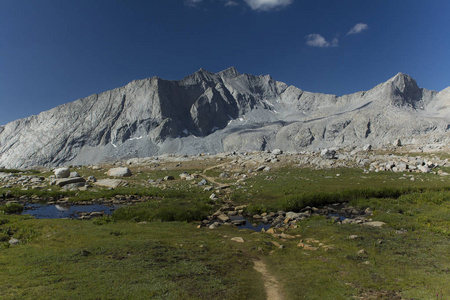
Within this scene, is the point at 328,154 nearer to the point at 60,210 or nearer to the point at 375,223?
the point at 375,223

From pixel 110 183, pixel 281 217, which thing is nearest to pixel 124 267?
pixel 281 217

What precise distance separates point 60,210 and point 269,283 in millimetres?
31371

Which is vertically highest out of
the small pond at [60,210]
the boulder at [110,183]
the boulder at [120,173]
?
the boulder at [120,173]

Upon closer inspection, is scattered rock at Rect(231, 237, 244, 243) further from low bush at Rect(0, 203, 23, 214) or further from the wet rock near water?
low bush at Rect(0, 203, 23, 214)

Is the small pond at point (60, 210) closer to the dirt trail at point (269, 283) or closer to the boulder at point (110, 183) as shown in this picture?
the boulder at point (110, 183)

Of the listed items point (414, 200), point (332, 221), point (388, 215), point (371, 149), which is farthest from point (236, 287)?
point (371, 149)

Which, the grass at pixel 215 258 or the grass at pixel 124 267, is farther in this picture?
the grass at pixel 215 258

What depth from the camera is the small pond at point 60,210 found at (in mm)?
29562

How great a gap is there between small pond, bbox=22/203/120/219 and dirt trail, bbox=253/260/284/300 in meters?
23.0

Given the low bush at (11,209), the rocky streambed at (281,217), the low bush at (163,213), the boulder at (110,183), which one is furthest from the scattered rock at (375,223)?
the boulder at (110,183)

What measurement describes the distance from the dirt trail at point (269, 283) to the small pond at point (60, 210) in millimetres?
22981

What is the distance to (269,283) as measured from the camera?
1266 centimetres

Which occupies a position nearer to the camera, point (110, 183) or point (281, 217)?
point (281, 217)

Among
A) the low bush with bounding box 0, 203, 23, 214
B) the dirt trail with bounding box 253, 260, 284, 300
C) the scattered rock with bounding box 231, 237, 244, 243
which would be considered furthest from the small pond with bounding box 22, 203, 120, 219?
the dirt trail with bounding box 253, 260, 284, 300
